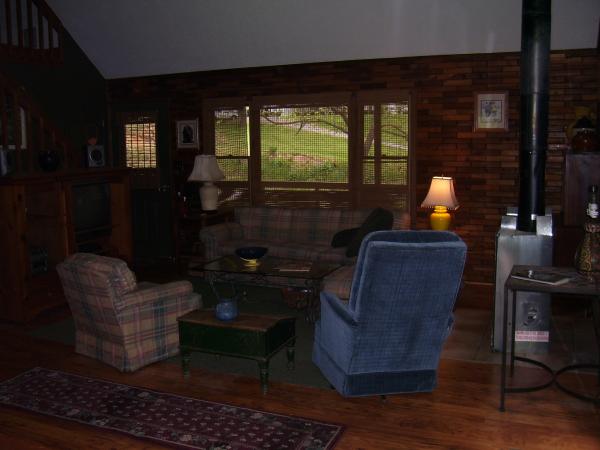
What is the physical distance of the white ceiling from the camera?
6383 mm

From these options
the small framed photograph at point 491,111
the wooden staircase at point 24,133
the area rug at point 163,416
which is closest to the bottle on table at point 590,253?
the area rug at point 163,416

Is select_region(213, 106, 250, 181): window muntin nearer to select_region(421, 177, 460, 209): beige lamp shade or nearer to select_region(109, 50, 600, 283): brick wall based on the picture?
select_region(109, 50, 600, 283): brick wall

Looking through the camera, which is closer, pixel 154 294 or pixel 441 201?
pixel 154 294

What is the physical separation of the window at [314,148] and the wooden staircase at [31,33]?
199 centimetres

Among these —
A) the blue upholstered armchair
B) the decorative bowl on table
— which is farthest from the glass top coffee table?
the blue upholstered armchair

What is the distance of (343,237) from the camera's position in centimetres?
665

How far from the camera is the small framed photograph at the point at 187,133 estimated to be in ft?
27.5

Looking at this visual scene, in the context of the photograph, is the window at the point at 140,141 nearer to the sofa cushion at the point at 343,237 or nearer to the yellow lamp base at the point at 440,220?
the sofa cushion at the point at 343,237

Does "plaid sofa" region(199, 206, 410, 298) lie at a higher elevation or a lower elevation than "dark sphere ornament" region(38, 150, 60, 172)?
lower

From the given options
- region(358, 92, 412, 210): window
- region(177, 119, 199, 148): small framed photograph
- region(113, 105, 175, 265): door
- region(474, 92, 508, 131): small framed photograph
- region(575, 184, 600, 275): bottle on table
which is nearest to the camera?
region(575, 184, 600, 275): bottle on table

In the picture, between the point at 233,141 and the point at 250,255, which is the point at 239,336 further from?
the point at 233,141

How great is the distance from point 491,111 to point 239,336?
4079 mm

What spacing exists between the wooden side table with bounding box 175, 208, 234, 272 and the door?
0.22 m

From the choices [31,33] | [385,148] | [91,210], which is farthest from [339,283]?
[31,33]
